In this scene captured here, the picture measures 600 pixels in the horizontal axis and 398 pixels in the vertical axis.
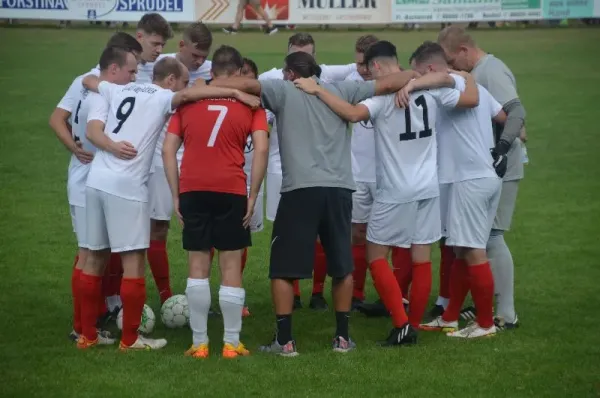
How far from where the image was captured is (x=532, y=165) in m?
17.0

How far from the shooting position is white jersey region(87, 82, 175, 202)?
8273 mm

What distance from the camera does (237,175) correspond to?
8.14 metres

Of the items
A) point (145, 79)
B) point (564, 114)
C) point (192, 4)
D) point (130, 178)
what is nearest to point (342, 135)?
point (130, 178)

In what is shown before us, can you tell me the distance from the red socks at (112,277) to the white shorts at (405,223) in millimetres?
2230

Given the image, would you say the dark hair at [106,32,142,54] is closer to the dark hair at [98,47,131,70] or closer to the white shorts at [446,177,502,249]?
the dark hair at [98,47,131,70]

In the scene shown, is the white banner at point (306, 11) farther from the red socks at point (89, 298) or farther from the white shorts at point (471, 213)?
the red socks at point (89, 298)

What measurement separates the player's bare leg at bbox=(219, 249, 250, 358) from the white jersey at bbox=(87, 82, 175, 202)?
790mm

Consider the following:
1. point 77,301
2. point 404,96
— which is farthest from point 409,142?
point 77,301

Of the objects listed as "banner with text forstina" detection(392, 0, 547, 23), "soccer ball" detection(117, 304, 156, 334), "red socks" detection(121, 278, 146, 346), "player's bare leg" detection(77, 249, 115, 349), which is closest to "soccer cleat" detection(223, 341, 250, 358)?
"red socks" detection(121, 278, 146, 346)

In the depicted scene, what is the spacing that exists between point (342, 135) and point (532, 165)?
30.1 ft

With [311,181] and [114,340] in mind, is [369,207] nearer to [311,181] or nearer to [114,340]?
[311,181]

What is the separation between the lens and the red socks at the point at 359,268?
10164 millimetres

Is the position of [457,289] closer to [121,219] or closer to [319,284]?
[319,284]

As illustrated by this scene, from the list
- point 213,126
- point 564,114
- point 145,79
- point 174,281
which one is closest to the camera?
point 213,126
